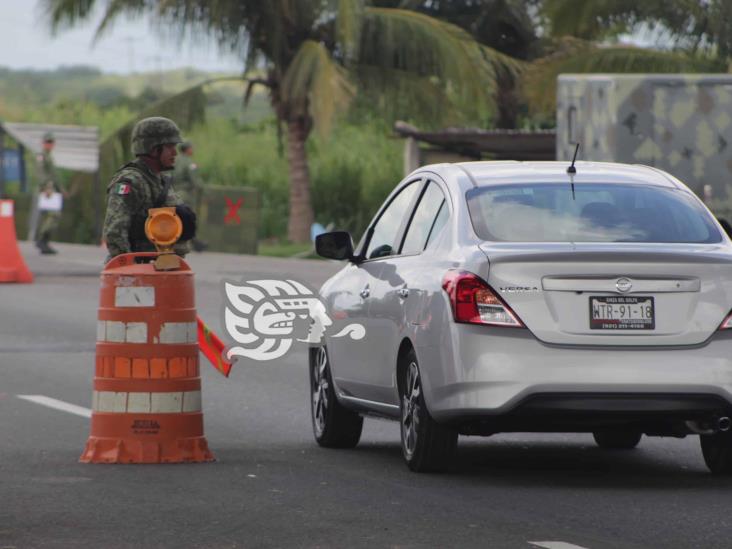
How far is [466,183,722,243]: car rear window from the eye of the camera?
9.73 metres

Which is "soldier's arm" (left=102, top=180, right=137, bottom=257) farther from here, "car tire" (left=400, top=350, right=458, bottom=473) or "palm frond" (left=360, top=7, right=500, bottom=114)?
"palm frond" (left=360, top=7, right=500, bottom=114)

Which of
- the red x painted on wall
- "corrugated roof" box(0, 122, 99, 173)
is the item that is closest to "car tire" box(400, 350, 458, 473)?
the red x painted on wall

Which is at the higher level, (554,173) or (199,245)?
(554,173)

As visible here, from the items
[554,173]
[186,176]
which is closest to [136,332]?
[554,173]

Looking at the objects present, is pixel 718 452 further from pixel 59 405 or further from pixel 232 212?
pixel 232 212

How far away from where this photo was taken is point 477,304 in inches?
365

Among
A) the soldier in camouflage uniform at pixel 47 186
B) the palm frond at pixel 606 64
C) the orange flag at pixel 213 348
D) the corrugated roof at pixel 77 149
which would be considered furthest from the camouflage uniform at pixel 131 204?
the corrugated roof at pixel 77 149

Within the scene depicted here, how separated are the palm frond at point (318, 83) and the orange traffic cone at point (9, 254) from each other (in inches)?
324

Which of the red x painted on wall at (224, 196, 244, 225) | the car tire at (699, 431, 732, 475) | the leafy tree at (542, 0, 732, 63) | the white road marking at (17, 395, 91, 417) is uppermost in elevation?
the leafy tree at (542, 0, 732, 63)

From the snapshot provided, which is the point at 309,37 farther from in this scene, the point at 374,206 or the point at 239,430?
the point at 239,430

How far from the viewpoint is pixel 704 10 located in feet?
107

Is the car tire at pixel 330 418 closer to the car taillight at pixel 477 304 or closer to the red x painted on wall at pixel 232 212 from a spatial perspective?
the car taillight at pixel 477 304

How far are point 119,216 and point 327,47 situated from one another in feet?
87.5

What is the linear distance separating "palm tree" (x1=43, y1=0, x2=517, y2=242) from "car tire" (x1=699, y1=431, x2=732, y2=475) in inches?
957
